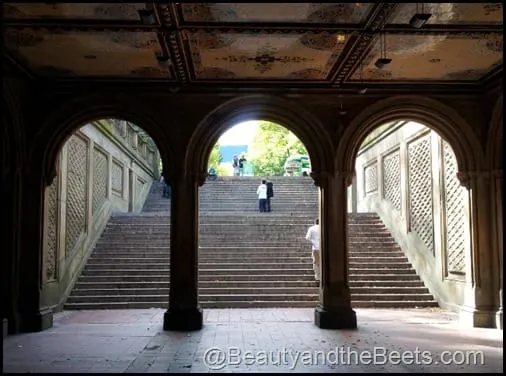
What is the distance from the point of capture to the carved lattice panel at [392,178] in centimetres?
1465

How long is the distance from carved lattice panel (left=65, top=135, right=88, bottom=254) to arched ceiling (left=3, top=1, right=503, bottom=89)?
346 cm

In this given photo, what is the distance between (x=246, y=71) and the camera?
9.00 m

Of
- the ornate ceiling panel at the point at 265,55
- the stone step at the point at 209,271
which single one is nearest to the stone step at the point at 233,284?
the stone step at the point at 209,271

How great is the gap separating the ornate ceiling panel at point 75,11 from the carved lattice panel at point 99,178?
7732 millimetres

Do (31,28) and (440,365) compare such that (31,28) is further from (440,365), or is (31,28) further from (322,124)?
(440,365)

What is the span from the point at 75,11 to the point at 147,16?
806 mm

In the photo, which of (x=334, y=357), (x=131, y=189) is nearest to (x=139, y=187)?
(x=131, y=189)

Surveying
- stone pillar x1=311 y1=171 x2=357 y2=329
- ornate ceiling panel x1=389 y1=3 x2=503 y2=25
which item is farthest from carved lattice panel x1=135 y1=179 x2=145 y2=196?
ornate ceiling panel x1=389 y1=3 x2=503 y2=25

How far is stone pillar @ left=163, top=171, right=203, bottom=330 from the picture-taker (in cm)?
927

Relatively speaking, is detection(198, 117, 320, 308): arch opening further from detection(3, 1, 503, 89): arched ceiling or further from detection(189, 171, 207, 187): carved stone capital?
detection(3, 1, 503, 89): arched ceiling

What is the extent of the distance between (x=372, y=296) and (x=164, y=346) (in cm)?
571

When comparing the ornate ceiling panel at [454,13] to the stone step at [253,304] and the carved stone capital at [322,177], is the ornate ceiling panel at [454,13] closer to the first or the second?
the carved stone capital at [322,177]

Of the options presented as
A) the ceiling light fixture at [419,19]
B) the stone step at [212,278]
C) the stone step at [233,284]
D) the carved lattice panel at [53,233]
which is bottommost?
the stone step at [233,284]

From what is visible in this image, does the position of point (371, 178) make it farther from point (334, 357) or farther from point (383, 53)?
point (334, 357)
